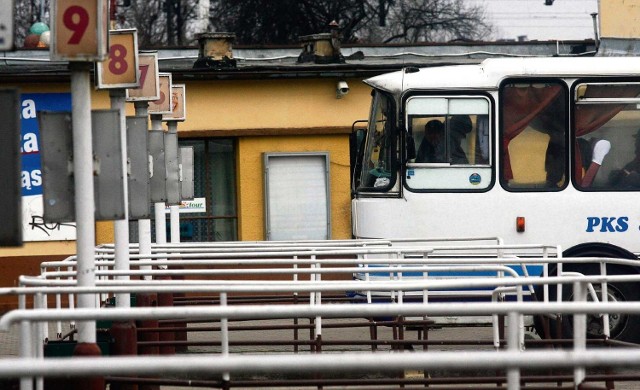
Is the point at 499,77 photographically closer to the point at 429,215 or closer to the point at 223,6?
the point at 429,215

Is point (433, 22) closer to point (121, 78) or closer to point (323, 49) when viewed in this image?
point (323, 49)

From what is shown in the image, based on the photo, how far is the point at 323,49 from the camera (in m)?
23.8

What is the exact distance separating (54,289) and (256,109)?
14.1 m

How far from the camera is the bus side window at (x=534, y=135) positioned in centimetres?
1470

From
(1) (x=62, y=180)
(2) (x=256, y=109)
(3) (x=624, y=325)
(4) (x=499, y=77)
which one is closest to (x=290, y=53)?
(2) (x=256, y=109)

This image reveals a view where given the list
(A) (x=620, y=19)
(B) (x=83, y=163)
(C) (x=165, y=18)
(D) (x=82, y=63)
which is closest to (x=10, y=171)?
(B) (x=83, y=163)

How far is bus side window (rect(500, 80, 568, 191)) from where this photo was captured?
579 inches

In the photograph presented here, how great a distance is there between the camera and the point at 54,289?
24.0ft

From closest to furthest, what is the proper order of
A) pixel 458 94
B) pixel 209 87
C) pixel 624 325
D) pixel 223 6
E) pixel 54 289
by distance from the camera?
pixel 54 289 < pixel 624 325 < pixel 458 94 < pixel 209 87 < pixel 223 6

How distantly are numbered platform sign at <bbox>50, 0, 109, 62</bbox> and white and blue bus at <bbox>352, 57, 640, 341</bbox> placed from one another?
7659 mm

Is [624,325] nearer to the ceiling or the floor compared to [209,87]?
nearer to the floor

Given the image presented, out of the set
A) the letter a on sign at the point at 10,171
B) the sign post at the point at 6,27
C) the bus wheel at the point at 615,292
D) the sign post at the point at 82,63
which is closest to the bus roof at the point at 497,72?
the bus wheel at the point at 615,292

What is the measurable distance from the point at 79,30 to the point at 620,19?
22588 mm

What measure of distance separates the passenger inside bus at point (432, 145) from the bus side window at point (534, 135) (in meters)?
0.75
